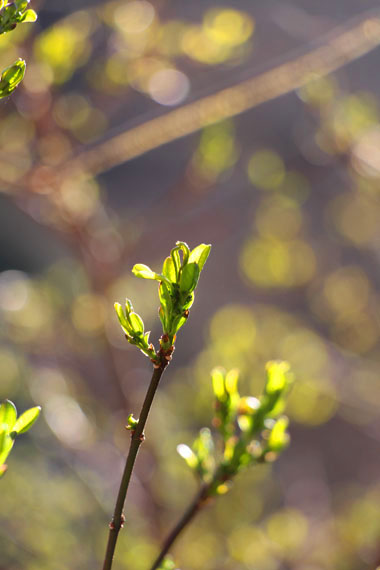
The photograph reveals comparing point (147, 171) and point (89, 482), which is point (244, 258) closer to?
point (89, 482)

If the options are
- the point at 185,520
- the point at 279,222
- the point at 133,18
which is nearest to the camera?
the point at 185,520

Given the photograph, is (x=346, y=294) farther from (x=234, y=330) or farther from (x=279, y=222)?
(x=234, y=330)

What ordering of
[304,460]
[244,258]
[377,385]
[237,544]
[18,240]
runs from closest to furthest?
[237,544] < [377,385] < [244,258] < [304,460] < [18,240]

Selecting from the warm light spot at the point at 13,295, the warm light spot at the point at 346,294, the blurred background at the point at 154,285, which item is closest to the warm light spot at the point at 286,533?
the blurred background at the point at 154,285

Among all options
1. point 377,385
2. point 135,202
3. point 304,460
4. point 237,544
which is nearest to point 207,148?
point 377,385

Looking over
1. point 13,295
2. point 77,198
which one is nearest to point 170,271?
point 77,198

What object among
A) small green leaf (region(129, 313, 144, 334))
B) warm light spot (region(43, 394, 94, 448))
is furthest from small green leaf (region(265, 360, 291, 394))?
warm light spot (region(43, 394, 94, 448))

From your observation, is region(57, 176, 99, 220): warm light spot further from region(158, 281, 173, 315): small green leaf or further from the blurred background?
region(158, 281, 173, 315): small green leaf
